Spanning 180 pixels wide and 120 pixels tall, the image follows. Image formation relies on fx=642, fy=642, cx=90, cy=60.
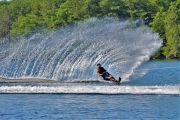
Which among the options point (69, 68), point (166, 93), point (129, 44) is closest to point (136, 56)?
point (129, 44)

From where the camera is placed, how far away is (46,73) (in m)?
35.5

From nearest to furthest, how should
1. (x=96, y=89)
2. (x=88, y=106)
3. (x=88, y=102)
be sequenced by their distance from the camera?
(x=88, y=106), (x=88, y=102), (x=96, y=89)

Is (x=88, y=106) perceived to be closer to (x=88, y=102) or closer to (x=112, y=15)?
(x=88, y=102)

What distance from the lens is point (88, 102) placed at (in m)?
24.8

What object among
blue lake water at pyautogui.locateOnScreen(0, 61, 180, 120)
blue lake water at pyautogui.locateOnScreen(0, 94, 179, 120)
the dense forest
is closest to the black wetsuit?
blue lake water at pyautogui.locateOnScreen(0, 61, 180, 120)

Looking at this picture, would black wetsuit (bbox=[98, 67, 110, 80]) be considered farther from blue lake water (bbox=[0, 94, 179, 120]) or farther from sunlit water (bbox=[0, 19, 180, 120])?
blue lake water (bbox=[0, 94, 179, 120])

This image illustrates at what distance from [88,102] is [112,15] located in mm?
62143

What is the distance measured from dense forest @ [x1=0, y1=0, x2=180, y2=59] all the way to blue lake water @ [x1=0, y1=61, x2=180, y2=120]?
5305 cm

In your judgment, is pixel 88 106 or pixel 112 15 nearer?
pixel 88 106

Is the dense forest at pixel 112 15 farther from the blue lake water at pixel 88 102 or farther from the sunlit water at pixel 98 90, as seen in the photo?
the blue lake water at pixel 88 102

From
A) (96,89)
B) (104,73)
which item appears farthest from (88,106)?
(104,73)

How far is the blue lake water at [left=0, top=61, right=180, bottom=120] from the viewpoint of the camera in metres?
22.2

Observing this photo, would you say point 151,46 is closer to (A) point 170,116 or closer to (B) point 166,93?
(B) point 166,93

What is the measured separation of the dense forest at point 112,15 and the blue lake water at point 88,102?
5305 cm
